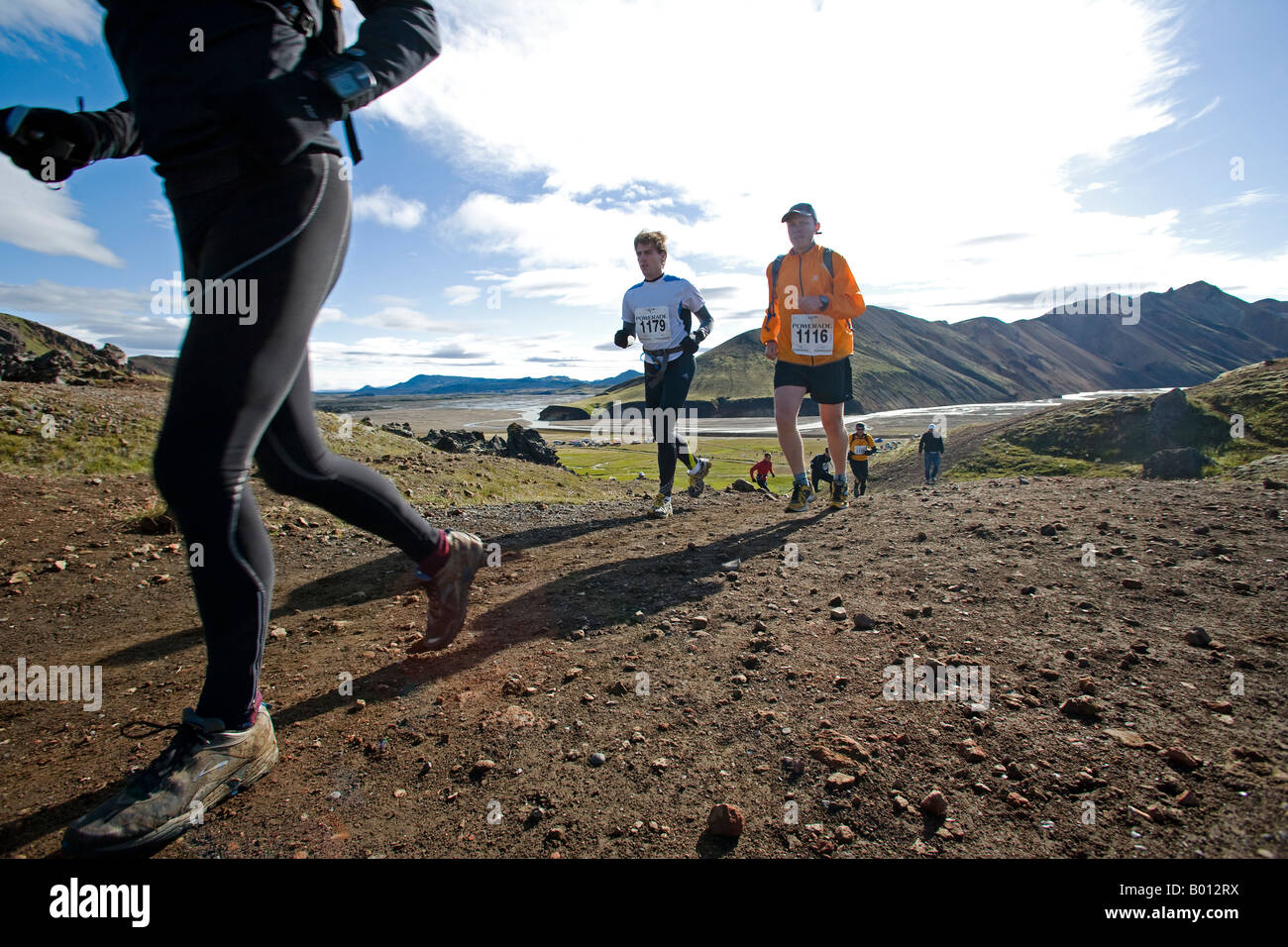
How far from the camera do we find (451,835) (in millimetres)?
2018

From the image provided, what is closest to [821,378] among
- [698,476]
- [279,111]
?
[698,476]

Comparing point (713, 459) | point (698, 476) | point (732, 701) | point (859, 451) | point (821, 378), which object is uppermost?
point (821, 378)

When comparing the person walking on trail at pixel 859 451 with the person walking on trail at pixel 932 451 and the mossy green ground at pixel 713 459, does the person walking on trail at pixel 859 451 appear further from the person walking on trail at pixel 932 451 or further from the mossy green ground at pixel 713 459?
the mossy green ground at pixel 713 459

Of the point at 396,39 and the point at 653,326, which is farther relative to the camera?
the point at 653,326

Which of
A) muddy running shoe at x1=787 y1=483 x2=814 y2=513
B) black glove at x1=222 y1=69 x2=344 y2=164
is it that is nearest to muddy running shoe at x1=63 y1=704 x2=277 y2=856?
black glove at x1=222 y1=69 x2=344 y2=164

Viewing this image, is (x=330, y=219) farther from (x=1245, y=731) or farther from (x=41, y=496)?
(x=41, y=496)

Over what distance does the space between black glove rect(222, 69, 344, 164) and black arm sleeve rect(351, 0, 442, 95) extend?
22 centimetres

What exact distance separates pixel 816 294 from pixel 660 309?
80.0 inches

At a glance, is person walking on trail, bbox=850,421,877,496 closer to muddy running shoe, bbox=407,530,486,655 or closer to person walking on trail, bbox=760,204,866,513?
person walking on trail, bbox=760,204,866,513

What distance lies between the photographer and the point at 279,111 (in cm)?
205

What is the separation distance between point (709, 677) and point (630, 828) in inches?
42.6

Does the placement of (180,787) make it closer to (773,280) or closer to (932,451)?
(773,280)

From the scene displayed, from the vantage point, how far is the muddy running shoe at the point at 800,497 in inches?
298
